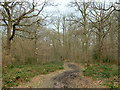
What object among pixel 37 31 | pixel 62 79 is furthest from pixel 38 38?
pixel 62 79

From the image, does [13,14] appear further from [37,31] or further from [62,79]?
[62,79]

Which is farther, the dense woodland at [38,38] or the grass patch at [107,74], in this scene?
the dense woodland at [38,38]

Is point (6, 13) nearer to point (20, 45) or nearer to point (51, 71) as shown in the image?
point (20, 45)

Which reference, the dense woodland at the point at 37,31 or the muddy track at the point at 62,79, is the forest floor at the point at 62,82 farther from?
the dense woodland at the point at 37,31

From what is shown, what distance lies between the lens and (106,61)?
931 centimetres

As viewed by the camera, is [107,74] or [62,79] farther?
[62,79]

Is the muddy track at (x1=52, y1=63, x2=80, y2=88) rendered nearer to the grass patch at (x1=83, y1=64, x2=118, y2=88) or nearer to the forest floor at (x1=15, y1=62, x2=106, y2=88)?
the forest floor at (x1=15, y1=62, x2=106, y2=88)

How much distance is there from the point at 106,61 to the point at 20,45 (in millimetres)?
8689

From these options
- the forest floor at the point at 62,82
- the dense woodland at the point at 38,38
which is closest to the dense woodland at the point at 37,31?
the dense woodland at the point at 38,38

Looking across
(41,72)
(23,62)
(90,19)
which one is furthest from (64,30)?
(41,72)

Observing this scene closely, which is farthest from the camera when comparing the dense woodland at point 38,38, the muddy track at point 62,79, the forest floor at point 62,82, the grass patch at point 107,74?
the dense woodland at point 38,38

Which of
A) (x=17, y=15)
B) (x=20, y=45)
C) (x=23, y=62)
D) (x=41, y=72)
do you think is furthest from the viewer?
(x=23, y=62)

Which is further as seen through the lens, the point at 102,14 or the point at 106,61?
the point at 106,61

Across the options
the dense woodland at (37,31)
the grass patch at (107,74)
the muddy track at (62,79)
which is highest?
the dense woodland at (37,31)
